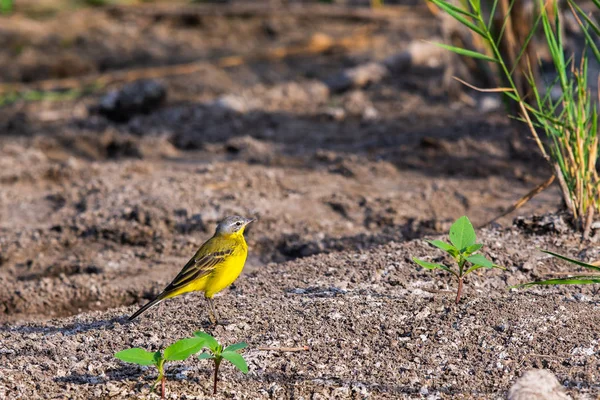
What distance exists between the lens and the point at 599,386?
3203mm

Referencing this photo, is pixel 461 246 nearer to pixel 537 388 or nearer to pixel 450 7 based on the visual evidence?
pixel 537 388

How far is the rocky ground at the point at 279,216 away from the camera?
3.45 meters

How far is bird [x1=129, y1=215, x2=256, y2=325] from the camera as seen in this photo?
3926 mm

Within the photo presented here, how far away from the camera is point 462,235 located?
12.2 ft

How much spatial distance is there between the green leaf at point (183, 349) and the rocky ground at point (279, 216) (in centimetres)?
30

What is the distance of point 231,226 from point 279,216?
123 centimetres

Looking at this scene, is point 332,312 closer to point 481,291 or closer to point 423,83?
point 481,291

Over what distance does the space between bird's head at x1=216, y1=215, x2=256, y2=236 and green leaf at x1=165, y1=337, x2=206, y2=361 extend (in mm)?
1449

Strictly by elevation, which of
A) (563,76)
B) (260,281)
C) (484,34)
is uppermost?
(484,34)

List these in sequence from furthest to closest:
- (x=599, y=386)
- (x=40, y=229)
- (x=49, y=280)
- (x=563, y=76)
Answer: (x=40, y=229)
(x=49, y=280)
(x=563, y=76)
(x=599, y=386)

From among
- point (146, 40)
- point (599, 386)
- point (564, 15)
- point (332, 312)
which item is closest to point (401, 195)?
point (332, 312)

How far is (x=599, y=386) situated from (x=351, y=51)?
288 inches

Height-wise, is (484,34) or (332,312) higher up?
(484,34)

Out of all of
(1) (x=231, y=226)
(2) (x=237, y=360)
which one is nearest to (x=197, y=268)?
(1) (x=231, y=226)
